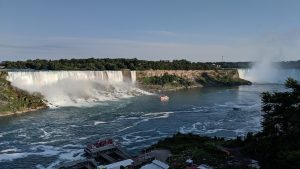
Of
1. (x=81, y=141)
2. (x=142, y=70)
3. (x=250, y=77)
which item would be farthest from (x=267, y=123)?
(x=250, y=77)

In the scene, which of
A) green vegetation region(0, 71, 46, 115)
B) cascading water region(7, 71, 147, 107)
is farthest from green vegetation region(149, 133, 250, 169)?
cascading water region(7, 71, 147, 107)

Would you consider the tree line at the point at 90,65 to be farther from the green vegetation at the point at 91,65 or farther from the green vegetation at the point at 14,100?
the green vegetation at the point at 14,100

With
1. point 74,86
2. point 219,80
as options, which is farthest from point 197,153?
point 219,80

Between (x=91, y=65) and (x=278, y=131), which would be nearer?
(x=278, y=131)

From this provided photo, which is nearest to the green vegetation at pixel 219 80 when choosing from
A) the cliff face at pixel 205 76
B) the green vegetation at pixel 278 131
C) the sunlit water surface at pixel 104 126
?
the cliff face at pixel 205 76

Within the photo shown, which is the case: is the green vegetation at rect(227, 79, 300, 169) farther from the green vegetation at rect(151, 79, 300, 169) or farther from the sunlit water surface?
the sunlit water surface

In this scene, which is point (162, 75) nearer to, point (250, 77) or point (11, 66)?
point (11, 66)

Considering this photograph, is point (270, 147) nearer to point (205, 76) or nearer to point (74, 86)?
point (74, 86)
